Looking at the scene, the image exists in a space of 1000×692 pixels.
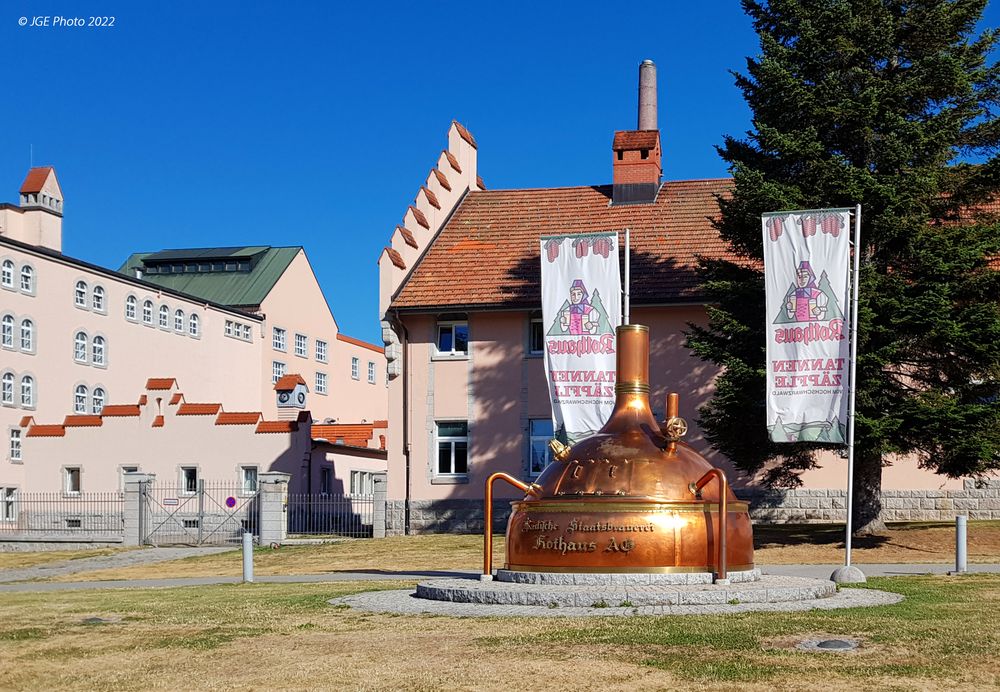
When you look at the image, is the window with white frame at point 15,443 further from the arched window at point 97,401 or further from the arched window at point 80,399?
the arched window at point 97,401

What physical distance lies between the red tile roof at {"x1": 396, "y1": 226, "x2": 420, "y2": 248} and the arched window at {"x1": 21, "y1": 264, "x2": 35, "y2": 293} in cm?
1868

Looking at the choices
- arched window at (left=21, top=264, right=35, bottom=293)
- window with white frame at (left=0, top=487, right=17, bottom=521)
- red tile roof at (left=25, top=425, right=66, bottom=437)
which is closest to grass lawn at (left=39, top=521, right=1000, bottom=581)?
window with white frame at (left=0, top=487, right=17, bottom=521)

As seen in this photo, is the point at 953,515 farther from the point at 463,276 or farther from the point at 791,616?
the point at 791,616

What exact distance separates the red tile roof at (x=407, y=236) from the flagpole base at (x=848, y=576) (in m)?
22.3

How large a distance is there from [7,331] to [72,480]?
704cm

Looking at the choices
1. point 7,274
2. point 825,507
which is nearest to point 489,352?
point 825,507

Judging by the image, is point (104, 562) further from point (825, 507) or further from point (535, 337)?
point (825, 507)

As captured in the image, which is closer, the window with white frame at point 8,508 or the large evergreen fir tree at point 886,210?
the large evergreen fir tree at point 886,210

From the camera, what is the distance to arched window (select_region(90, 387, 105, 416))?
5456 centimetres

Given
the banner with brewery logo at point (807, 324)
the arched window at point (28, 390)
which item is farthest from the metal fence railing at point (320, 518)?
the banner with brewery logo at point (807, 324)

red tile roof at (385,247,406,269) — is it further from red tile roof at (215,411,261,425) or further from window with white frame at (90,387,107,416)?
window with white frame at (90,387,107,416)

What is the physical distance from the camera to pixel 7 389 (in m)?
49.9

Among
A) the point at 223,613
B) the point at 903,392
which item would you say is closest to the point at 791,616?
the point at 223,613

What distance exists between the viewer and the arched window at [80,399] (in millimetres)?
53562
